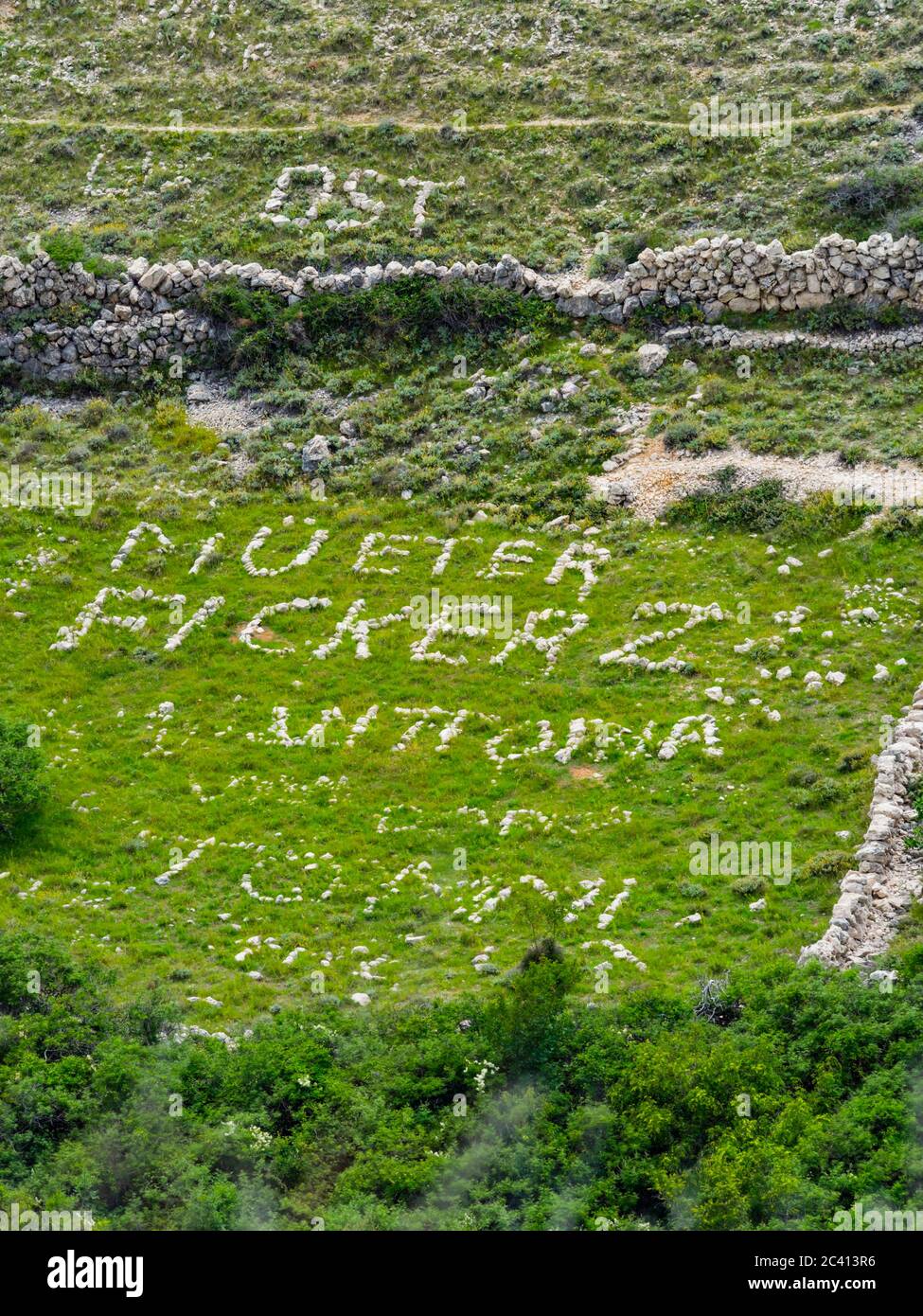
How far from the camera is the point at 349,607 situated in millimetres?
39312

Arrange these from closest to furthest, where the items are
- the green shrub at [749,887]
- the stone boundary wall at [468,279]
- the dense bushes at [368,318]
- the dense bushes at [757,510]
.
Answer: the green shrub at [749,887]
the dense bushes at [757,510]
the stone boundary wall at [468,279]
the dense bushes at [368,318]

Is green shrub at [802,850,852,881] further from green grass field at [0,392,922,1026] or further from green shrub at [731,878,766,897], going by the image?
green shrub at [731,878,766,897]

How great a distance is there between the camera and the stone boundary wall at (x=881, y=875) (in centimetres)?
2702

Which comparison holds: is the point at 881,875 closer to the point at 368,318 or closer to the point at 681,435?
the point at 681,435

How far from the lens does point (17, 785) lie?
33031mm

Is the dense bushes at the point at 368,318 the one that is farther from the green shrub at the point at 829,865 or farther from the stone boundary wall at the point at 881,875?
the green shrub at the point at 829,865

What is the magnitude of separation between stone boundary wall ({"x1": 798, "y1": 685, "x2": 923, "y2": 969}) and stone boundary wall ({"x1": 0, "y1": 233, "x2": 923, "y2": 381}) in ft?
56.5

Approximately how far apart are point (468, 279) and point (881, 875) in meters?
25.2

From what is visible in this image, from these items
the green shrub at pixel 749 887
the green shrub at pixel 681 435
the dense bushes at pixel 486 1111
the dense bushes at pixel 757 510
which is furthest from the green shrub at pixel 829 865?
the green shrub at pixel 681 435

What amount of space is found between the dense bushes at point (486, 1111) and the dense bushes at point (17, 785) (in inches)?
239

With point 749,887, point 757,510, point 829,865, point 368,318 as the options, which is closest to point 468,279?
point 368,318
